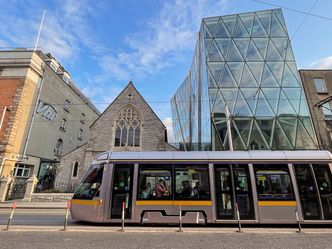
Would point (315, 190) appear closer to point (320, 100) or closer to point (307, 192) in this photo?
point (307, 192)

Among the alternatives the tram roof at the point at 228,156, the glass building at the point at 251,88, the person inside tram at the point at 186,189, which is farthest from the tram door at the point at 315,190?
the glass building at the point at 251,88

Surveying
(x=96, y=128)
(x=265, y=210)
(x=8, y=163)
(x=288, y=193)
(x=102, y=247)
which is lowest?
(x=102, y=247)

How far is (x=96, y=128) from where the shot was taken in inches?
1040

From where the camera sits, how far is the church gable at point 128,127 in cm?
2597

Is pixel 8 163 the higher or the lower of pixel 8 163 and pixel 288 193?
the higher

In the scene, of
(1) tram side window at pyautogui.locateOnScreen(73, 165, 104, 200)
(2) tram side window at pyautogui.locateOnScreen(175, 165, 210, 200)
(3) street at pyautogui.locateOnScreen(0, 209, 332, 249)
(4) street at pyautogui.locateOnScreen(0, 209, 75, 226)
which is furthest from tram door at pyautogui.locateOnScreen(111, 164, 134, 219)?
(4) street at pyautogui.locateOnScreen(0, 209, 75, 226)

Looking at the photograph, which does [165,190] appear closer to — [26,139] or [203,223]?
[203,223]

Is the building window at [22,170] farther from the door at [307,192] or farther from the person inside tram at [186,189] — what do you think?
the door at [307,192]

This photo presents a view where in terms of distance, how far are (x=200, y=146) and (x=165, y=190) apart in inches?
678

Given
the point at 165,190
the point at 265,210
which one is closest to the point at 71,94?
the point at 165,190

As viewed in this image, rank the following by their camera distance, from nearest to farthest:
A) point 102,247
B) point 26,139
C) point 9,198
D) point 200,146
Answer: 1. point 102,247
2. point 9,198
3. point 26,139
4. point 200,146

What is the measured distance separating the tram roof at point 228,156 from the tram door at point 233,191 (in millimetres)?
437

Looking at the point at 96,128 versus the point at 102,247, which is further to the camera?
the point at 96,128

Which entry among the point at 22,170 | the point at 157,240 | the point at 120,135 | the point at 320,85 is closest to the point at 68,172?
the point at 22,170
